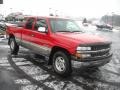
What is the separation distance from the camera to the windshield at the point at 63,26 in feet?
26.1

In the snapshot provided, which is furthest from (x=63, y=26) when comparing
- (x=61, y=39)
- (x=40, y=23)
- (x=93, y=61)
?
(x=93, y=61)

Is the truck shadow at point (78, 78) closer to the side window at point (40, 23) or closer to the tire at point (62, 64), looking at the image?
the tire at point (62, 64)

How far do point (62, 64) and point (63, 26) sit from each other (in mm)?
1579

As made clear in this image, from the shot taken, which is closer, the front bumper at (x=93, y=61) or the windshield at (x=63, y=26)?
the front bumper at (x=93, y=61)

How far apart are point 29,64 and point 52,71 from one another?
1.32 m

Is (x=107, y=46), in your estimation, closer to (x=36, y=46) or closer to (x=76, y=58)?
(x=76, y=58)

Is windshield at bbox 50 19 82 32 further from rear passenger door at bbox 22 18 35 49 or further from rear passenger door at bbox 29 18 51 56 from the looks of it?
rear passenger door at bbox 22 18 35 49

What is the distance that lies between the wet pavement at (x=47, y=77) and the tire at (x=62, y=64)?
16 centimetres

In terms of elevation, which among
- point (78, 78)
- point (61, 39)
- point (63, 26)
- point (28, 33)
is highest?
point (63, 26)

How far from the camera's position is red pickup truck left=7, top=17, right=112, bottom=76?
6762 millimetres

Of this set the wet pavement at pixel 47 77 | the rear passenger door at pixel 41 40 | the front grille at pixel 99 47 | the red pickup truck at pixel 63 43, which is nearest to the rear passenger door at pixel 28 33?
the red pickup truck at pixel 63 43

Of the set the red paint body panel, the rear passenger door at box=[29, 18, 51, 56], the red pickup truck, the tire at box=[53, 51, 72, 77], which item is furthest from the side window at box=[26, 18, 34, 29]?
the tire at box=[53, 51, 72, 77]

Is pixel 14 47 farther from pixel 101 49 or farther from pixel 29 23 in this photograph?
pixel 101 49

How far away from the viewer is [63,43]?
704 centimetres
